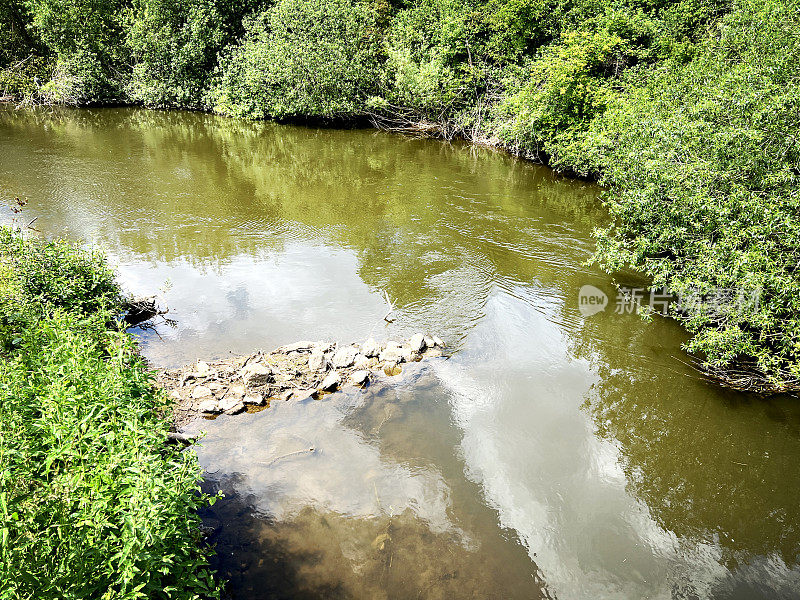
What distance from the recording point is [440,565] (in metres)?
5.86

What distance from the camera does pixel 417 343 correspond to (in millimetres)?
9703

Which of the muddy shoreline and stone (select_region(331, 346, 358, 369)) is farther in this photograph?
stone (select_region(331, 346, 358, 369))

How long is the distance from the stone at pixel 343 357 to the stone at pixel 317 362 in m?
0.18

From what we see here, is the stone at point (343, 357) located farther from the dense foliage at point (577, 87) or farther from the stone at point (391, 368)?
the dense foliage at point (577, 87)

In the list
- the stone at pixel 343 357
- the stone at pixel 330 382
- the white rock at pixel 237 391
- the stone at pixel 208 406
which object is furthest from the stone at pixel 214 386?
the stone at pixel 343 357

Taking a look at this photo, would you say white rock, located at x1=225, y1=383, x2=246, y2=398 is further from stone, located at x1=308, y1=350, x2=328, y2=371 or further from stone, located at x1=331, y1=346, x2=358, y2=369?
stone, located at x1=331, y1=346, x2=358, y2=369

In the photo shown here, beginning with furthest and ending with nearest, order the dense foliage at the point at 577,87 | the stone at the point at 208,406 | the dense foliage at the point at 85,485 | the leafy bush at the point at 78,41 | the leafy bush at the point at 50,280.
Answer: the leafy bush at the point at 78,41 < the dense foliage at the point at 577,87 < the stone at the point at 208,406 < the leafy bush at the point at 50,280 < the dense foliage at the point at 85,485

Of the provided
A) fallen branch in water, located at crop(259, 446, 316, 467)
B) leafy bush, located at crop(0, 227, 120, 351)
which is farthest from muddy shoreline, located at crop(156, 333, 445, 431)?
leafy bush, located at crop(0, 227, 120, 351)

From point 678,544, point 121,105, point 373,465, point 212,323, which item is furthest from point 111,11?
point 678,544

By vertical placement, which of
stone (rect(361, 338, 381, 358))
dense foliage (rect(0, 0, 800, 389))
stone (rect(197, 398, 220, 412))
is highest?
dense foliage (rect(0, 0, 800, 389))

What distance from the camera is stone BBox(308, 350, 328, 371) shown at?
8.86 metres

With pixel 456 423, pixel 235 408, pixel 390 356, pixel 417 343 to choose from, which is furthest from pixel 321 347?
pixel 456 423

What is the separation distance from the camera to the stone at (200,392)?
808cm

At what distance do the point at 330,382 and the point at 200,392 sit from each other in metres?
2.18
